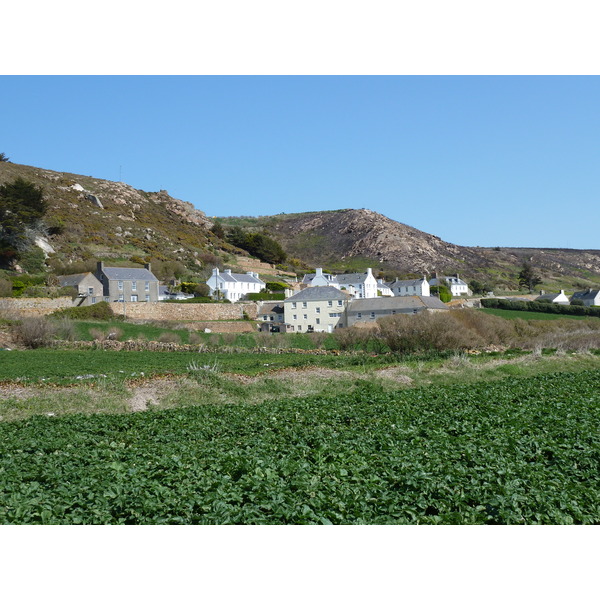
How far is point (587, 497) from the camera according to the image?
8.34 m

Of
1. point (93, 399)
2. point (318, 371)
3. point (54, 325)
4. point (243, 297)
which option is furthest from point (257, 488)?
point (243, 297)

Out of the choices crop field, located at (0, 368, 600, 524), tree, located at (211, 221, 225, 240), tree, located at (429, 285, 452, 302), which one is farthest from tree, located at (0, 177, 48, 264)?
crop field, located at (0, 368, 600, 524)

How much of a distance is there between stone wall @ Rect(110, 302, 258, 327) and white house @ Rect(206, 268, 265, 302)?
8963 millimetres

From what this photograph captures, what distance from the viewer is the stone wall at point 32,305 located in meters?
51.6

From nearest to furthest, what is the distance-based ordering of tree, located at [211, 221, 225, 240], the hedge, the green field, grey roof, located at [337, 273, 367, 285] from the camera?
the green field
the hedge
grey roof, located at [337, 273, 367, 285]
tree, located at [211, 221, 225, 240]

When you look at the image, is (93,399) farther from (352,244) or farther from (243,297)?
(352,244)

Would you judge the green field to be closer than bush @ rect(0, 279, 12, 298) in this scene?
No

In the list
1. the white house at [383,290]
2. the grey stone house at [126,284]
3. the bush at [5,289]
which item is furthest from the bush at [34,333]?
the white house at [383,290]

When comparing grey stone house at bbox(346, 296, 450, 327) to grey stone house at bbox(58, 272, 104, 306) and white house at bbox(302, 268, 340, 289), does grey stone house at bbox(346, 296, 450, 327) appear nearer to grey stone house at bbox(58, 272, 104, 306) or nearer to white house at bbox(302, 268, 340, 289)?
white house at bbox(302, 268, 340, 289)

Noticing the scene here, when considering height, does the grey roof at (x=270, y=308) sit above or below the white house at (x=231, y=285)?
below

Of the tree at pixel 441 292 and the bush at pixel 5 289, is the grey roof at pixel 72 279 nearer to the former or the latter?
the bush at pixel 5 289

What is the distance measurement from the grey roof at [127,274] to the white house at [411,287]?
41.3 meters

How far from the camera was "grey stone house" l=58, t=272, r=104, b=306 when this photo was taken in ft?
197

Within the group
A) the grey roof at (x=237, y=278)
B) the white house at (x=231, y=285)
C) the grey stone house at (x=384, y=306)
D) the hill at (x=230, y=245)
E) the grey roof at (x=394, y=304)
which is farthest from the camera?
the hill at (x=230, y=245)
